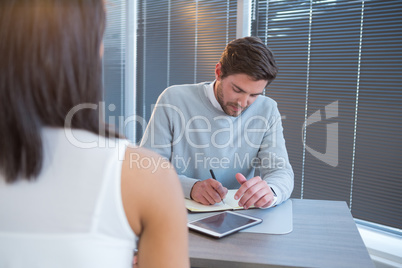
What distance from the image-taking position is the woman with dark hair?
543mm

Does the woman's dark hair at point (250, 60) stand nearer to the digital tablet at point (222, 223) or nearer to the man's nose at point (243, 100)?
the man's nose at point (243, 100)

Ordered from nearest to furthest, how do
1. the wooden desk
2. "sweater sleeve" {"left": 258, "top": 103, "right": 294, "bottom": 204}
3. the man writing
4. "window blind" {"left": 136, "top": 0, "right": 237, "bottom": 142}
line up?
1. the wooden desk
2. "sweater sleeve" {"left": 258, "top": 103, "right": 294, "bottom": 204}
3. the man writing
4. "window blind" {"left": 136, "top": 0, "right": 237, "bottom": 142}

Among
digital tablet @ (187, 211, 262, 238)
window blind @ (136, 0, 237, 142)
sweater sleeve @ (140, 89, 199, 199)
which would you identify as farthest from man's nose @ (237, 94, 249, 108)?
window blind @ (136, 0, 237, 142)

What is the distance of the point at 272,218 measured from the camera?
54.2 inches

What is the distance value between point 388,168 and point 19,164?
192cm

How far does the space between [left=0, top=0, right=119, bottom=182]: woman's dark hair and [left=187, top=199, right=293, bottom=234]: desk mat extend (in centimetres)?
83

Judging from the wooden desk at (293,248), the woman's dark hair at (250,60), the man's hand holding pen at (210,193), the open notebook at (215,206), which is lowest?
the wooden desk at (293,248)

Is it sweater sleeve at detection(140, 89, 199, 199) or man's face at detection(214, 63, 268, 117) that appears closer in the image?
man's face at detection(214, 63, 268, 117)

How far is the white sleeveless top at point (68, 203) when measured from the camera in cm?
58

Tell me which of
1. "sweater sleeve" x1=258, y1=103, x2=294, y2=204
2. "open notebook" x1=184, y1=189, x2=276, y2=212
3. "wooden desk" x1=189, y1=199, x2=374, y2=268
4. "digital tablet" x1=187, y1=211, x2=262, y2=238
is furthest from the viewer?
"sweater sleeve" x1=258, y1=103, x2=294, y2=204

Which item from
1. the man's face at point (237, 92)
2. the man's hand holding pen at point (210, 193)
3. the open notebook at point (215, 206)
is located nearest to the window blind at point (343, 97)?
the man's face at point (237, 92)

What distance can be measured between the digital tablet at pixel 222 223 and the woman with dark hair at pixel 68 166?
0.61m

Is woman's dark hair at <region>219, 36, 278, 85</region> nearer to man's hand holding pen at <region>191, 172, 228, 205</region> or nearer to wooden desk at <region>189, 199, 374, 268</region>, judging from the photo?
man's hand holding pen at <region>191, 172, 228, 205</region>

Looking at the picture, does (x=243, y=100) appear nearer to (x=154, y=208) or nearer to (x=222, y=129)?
(x=222, y=129)
